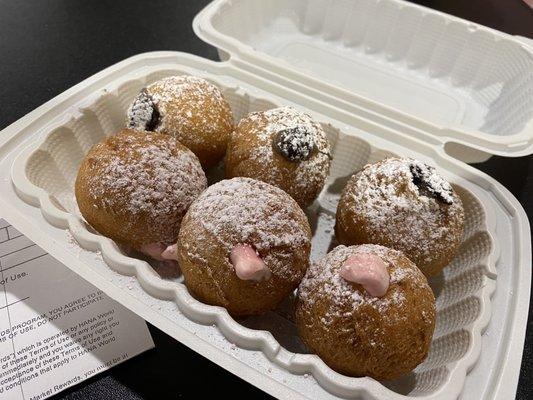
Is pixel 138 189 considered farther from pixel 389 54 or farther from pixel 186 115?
pixel 389 54

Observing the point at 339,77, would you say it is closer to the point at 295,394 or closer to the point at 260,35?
the point at 260,35

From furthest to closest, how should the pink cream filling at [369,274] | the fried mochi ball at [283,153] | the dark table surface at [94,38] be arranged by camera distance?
the dark table surface at [94,38], the fried mochi ball at [283,153], the pink cream filling at [369,274]

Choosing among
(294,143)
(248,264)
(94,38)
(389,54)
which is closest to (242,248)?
(248,264)

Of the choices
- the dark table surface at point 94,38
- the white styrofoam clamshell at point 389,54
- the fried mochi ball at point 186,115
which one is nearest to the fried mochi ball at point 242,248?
the fried mochi ball at point 186,115

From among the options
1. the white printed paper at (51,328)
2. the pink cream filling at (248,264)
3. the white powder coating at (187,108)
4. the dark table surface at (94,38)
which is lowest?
the white printed paper at (51,328)

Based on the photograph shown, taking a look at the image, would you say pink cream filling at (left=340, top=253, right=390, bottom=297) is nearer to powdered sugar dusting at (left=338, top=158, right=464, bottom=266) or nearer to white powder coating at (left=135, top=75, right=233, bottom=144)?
powdered sugar dusting at (left=338, top=158, right=464, bottom=266)

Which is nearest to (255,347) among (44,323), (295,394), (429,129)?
(295,394)

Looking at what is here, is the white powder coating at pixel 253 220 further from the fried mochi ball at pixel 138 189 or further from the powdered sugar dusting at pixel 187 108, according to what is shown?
the powdered sugar dusting at pixel 187 108
